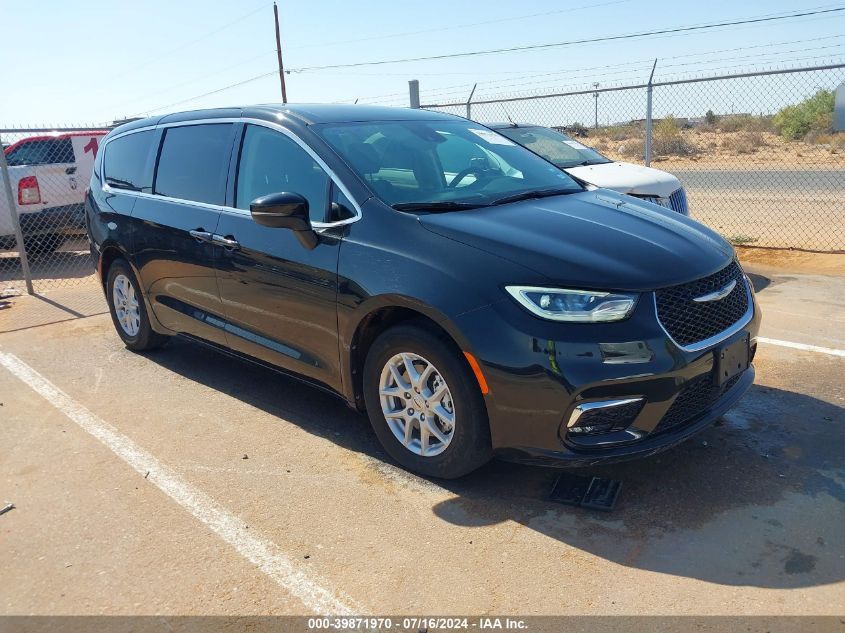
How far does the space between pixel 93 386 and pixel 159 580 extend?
112 inches

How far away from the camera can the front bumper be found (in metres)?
3.11

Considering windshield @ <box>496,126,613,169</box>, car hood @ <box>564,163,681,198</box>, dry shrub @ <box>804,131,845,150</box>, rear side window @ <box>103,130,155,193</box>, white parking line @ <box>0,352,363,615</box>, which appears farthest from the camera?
dry shrub @ <box>804,131,845,150</box>

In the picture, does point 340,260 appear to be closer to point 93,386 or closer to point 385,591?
point 385,591

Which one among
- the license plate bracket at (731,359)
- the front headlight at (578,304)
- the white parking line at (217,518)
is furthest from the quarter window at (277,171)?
the license plate bracket at (731,359)

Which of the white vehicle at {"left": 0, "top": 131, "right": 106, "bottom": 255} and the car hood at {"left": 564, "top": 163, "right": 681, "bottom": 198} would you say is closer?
the car hood at {"left": 564, "top": 163, "right": 681, "bottom": 198}

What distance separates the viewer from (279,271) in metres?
4.16

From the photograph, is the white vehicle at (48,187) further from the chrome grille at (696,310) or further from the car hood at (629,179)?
the chrome grille at (696,310)

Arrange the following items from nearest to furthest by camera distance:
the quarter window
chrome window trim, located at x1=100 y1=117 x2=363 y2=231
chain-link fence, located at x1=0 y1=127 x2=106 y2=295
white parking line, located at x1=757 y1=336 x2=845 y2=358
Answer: chrome window trim, located at x1=100 y1=117 x2=363 y2=231, the quarter window, white parking line, located at x1=757 y1=336 x2=845 y2=358, chain-link fence, located at x1=0 y1=127 x2=106 y2=295

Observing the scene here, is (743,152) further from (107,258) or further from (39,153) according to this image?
(107,258)

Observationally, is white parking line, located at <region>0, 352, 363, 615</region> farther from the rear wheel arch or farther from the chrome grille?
the chrome grille

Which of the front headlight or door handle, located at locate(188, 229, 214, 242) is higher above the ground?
door handle, located at locate(188, 229, 214, 242)

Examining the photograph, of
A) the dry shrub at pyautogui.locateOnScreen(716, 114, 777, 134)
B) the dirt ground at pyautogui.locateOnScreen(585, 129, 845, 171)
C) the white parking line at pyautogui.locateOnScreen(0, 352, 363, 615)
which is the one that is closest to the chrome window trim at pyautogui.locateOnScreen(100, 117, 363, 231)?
the white parking line at pyautogui.locateOnScreen(0, 352, 363, 615)

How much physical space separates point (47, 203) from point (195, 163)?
7.29 meters

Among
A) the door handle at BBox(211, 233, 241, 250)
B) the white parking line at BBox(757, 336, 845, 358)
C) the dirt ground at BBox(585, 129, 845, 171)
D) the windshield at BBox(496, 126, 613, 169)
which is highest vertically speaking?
the windshield at BBox(496, 126, 613, 169)
